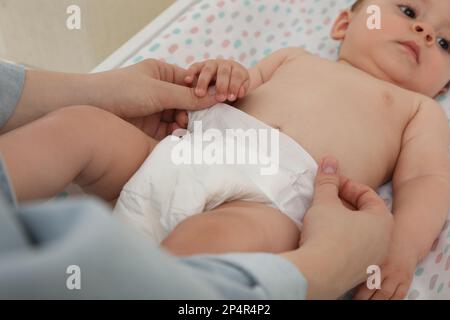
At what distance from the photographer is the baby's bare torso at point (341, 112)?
2.91ft

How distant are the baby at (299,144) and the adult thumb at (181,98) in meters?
0.02

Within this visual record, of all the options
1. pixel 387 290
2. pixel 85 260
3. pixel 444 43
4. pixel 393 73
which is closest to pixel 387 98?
pixel 393 73

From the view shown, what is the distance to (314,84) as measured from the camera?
99 centimetres

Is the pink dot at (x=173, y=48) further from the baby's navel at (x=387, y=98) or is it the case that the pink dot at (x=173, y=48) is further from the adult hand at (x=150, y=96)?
the baby's navel at (x=387, y=98)

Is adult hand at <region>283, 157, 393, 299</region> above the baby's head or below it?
below

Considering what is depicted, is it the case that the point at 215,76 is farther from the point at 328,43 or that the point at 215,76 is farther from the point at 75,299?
the point at 75,299

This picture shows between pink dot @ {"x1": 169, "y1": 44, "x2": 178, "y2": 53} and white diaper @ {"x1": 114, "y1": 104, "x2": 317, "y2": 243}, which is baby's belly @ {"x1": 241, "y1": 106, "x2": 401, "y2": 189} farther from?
pink dot @ {"x1": 169, "y1": 44, "x2": 178, "y2": 53}

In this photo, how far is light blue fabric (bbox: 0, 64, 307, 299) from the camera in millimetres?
315

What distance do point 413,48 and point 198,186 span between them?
586 mm

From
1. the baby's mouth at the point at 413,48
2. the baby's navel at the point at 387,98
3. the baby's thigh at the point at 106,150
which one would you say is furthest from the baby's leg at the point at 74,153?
the baby's mouth at the point at 413,48

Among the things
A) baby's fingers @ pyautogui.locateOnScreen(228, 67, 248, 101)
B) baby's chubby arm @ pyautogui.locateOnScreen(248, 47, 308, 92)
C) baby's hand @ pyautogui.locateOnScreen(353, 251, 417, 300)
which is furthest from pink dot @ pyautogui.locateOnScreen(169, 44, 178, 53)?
baby's hand @ pyautogui.locateOnScreen(353, 251, 417, 300)

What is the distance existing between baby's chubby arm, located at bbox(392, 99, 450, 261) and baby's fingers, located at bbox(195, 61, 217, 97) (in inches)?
14.4

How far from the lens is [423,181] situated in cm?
85
